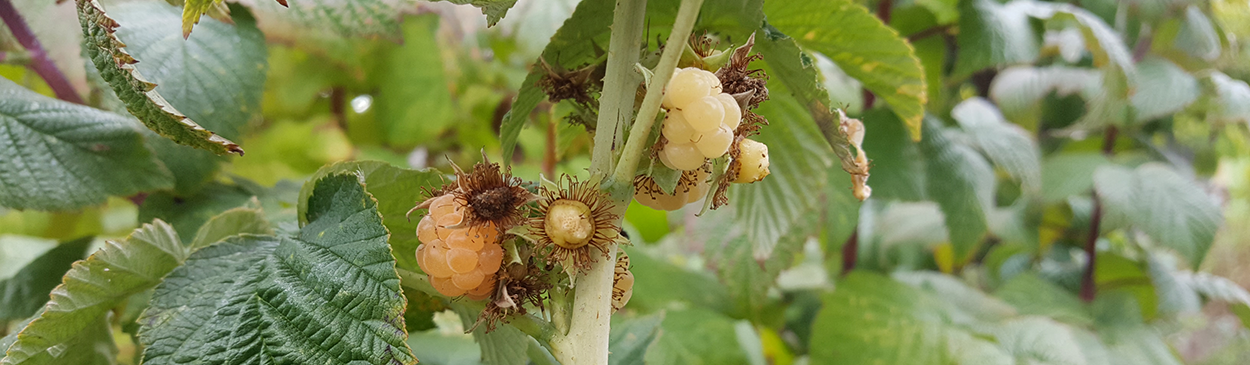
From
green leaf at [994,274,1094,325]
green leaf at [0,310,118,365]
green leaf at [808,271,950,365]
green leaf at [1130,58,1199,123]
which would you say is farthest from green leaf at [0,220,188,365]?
green leaf at [1130,58,1199,123]

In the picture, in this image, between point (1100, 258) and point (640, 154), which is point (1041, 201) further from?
point (640, 154)

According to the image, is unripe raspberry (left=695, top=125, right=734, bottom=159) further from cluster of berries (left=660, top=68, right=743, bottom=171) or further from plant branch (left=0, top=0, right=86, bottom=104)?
plant branch (left=0, top=0, right=86, bottom=104)

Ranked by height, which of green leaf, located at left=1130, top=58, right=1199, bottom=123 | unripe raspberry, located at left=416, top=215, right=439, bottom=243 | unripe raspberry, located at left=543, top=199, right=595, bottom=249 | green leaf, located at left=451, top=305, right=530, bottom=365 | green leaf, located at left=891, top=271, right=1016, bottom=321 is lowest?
green leaf, located at left=891, top=271, right=1016, bottom=321

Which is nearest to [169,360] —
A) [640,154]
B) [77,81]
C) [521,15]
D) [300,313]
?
[300,313]

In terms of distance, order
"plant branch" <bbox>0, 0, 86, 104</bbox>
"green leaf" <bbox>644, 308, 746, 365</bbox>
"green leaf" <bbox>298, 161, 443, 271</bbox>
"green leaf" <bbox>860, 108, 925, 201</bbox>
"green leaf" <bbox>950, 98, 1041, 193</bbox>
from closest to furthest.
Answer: "green leaf" <bbox>298, 161, 443, 271</bbox> < "plant branch" <bbox>0, 0, 86, 104</bbox> < "green leaf" <bbox>644, 308, 746, 365</bbox> < "green leaf" <bbox>860, 108, 925, 201</bbox> < "green leaf" <bbox>950, 98, 1041, 193</bbox>

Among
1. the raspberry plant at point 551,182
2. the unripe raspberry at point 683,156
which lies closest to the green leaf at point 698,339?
the raspberry plant at point 551,182
